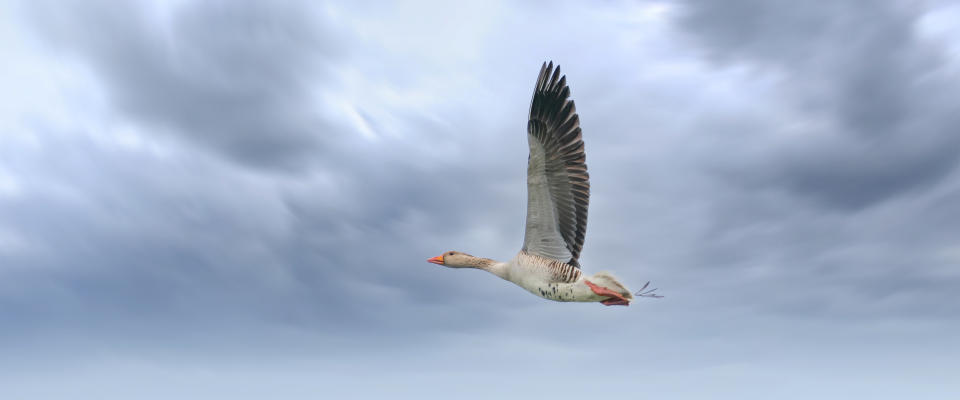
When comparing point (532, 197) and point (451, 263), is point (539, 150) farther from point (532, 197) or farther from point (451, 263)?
point (451, 263)

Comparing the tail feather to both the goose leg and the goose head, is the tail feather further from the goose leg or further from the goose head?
the goose head

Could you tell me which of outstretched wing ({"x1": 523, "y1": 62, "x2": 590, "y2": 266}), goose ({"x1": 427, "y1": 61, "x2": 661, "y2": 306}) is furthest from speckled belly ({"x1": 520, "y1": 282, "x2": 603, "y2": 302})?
outstretched wing ({"x1": 523, "y1": 62, "x2": 590, "y2": 266})

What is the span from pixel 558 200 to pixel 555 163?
105 cm

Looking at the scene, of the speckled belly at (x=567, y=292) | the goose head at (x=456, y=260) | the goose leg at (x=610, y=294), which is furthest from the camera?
the goose head at (x=456, y=260)

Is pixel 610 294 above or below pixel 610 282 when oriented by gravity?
below

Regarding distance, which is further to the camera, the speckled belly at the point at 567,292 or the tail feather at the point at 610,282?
the speckled belly at the point at 567,292

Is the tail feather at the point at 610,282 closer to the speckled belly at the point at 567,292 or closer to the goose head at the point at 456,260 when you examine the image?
the speckled belly at the point at 567,292

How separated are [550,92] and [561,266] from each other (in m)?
4.76

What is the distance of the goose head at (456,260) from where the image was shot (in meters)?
20.3

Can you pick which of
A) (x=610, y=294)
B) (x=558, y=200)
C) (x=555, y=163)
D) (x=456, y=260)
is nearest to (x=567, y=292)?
(x=610, y=294)

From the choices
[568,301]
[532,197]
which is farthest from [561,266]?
[532,197]

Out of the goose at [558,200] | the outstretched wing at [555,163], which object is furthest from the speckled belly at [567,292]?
the outstretched wing at [555,163]

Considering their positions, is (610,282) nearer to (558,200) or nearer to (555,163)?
(558,200)

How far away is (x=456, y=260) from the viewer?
20.6m
